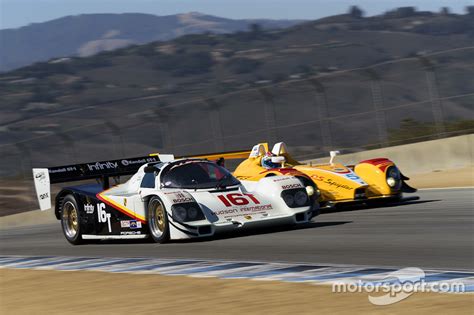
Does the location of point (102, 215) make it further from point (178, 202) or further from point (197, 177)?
point (178, 202)

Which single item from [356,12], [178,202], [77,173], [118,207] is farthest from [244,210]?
[356,12]

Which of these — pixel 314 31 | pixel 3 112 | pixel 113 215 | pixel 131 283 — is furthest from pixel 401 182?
pixel 314 31

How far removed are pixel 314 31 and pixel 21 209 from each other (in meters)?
96.1

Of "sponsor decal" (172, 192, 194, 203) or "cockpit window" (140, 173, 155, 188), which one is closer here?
"sponsor decal" (172, 192, 194, 203)

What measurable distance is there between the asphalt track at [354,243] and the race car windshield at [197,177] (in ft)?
2.29

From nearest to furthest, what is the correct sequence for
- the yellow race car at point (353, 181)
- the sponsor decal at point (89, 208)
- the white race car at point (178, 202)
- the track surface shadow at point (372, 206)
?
the white race car at point (178, 202)
the sponsor decal at point (89, 208)
the yellow race car at point (353, 181)
the track surface shadow at point (372, 206)

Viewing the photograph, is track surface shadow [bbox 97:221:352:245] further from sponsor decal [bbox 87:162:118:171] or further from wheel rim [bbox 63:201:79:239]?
sponsor decal [bbox 87:162:118:171]

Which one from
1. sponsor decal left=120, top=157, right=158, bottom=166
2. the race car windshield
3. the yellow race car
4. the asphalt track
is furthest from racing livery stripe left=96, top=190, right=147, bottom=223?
the yellow race car

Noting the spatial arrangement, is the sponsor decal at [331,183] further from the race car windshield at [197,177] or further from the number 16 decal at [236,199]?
the number 16 decal at [236,199]

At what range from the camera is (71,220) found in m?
14.0

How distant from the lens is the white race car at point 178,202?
1182 centimetres

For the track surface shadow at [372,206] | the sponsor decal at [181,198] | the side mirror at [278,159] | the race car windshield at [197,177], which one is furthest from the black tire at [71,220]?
the track surface shadow at [372,206]

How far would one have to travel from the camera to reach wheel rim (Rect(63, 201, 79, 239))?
13844 millimetres

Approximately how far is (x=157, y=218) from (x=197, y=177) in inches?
29.9
